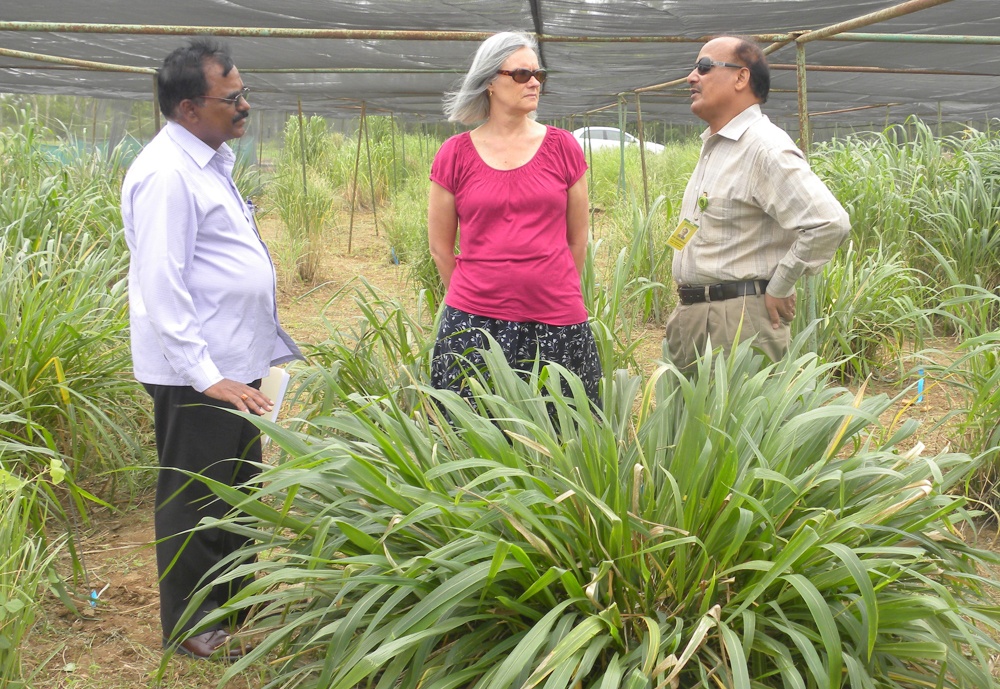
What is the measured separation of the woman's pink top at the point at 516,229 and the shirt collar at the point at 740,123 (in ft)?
1.29

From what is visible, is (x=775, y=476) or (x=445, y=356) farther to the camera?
(x=445, y=356)

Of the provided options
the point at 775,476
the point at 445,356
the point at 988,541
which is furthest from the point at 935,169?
the point at 775,476

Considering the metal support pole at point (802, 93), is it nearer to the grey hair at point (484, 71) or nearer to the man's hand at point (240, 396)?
the grey hair at point (484, 71)

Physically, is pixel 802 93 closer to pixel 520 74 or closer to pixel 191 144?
pixel 520 74

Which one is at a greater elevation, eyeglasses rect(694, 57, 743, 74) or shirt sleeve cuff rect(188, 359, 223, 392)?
eyeglasses rect(694, 57, 743, 74)

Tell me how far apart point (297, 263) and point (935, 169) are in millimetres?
4787


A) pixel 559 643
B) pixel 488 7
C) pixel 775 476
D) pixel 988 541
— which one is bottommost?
pixel 988 541

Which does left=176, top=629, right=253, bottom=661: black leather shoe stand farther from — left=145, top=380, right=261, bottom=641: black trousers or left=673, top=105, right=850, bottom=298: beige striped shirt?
left=673, top=105, right=850, bottom=298: beige striped shirt

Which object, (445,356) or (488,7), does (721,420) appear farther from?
(488,7)

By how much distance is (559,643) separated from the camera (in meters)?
1.64

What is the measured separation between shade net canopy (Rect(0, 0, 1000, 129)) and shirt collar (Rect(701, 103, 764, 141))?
3.91ft

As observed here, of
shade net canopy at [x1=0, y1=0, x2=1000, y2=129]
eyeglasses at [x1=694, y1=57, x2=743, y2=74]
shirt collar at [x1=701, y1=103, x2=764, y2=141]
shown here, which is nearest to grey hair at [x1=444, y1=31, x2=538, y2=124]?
eyeglasses at [x1=694, y1=57, x2=743, y2=74]

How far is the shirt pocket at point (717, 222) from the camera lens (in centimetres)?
249

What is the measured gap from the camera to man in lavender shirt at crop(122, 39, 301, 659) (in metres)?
2.03
